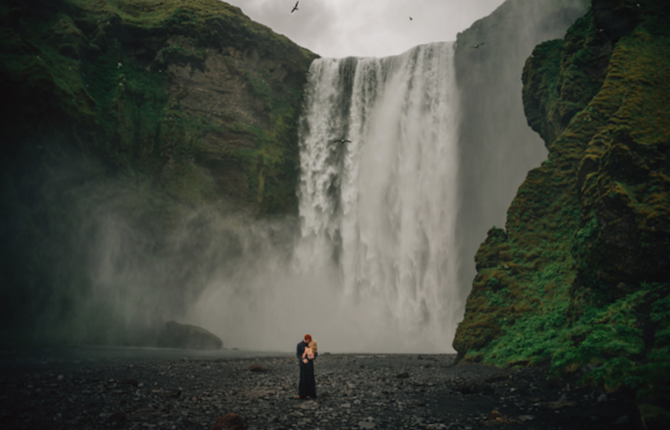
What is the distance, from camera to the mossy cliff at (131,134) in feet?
72.6

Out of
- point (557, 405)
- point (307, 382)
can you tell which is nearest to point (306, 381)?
point (307, 382)

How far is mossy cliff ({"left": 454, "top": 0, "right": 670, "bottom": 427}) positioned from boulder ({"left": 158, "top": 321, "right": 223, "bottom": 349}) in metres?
18.1

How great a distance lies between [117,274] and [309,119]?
21398mm

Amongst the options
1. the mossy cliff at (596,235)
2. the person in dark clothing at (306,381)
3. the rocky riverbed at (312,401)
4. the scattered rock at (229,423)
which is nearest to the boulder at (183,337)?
the rocky riverbed at (312,401)

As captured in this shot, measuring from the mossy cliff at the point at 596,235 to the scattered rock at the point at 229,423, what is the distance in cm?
554

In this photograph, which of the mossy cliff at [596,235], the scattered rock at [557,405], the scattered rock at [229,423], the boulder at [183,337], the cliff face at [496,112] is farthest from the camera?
the cliff face at [496,112]

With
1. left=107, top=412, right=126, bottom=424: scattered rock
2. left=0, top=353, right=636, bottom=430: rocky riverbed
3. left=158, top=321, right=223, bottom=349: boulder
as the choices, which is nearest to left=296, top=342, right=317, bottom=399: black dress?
left=0, top=353, right=636, bottom=430: rocky riverbed

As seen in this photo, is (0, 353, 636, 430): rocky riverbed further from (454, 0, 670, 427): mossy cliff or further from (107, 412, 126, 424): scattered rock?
(454, 0, 670, 427): mossy cliff

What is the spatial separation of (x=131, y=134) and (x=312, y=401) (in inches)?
1109

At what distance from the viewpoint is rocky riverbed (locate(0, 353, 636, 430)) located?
6.30m

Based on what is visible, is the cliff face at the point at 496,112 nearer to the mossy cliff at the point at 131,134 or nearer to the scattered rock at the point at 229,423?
the mossy cliff at the point at 131,134

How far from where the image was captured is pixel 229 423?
611cm

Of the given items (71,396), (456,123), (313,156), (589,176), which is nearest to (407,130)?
(456,123)

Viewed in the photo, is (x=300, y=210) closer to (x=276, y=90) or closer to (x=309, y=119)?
(x=309, y=119)
